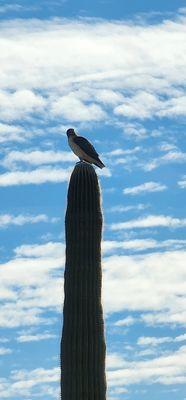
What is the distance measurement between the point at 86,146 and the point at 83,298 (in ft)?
9.62

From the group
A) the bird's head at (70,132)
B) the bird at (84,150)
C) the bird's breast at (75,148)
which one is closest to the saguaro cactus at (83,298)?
the bird at (84,150)

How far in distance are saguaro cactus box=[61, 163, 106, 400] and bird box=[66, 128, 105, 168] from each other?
2.80 ft

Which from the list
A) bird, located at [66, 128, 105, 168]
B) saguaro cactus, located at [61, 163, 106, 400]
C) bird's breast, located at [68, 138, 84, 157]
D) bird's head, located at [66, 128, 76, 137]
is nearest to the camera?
saguaro cactus, located at [61, 163, 106, 400]

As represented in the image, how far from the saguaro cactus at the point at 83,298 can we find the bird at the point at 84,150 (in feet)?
2.80

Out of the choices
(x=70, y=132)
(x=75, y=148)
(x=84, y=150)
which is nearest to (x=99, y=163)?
(x=84, y=150)

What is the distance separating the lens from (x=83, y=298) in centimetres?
1253

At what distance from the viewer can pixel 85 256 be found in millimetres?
12852

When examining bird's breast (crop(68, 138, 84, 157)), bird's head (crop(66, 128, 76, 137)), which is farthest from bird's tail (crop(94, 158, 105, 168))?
bird's head (crop(66, 128, 76, 137))

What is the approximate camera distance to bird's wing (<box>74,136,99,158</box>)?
14.4 metres

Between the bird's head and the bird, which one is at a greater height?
the bird's head

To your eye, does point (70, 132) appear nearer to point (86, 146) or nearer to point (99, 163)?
point (86, 146)

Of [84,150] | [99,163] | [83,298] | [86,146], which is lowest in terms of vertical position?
[83,298]

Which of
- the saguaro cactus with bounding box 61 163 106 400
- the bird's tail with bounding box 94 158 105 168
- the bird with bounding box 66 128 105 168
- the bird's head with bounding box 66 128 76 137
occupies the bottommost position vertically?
the saguaro cactus with bounding box 61 163 106 400

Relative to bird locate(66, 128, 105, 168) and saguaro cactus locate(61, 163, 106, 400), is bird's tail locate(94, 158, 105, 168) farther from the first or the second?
saguaro cactus locate(61, 163, 106, 400)
